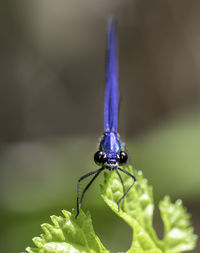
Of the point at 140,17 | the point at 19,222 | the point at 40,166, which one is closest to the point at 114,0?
the point at 140,17

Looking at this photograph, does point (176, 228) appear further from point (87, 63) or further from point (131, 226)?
point (87, 63)

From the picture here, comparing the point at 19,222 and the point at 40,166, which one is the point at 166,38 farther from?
the point at 19,222

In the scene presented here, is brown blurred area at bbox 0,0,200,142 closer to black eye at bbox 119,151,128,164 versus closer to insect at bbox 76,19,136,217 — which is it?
insect at bbox 76,19,136,217

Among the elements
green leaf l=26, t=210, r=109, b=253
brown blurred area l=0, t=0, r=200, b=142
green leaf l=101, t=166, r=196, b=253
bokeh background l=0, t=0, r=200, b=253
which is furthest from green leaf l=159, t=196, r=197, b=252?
brown blurred area l=0, t=0, r=200, b=142

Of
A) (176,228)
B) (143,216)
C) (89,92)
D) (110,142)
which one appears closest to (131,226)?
(143,216)

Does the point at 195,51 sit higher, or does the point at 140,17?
the point at 140,17

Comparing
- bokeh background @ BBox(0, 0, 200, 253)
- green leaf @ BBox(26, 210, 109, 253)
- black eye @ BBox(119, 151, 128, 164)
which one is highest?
bokeh background @ BBox(0, 0, 200, 253)
